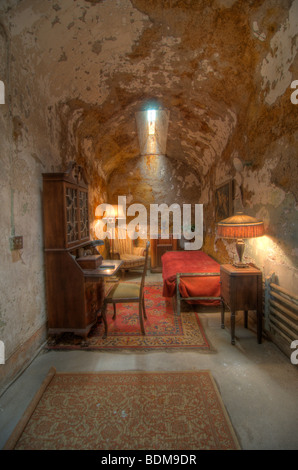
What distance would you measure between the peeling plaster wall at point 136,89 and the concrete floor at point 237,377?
16.1 inches

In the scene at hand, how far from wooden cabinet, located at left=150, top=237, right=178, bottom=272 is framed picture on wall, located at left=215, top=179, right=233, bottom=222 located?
190 cm

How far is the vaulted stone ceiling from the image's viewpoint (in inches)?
99.1

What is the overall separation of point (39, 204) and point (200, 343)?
2.67m

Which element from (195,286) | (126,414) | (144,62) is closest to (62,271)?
(126,414)

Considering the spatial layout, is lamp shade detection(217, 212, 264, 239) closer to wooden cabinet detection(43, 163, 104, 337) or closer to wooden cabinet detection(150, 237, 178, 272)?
wooden cabinet detection(43, 163, 104, 337)

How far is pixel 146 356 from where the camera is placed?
2697mm

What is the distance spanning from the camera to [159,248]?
275 inches

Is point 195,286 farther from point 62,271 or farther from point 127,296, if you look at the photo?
point 62,271

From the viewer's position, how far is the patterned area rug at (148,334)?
2932 mm

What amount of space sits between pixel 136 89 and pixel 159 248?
4163 millimetres

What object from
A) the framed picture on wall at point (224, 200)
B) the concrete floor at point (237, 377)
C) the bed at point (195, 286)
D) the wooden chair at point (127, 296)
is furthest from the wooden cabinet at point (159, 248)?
the concrete floor at point (237, 377)

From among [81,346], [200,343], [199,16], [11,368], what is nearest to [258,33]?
[199,16]

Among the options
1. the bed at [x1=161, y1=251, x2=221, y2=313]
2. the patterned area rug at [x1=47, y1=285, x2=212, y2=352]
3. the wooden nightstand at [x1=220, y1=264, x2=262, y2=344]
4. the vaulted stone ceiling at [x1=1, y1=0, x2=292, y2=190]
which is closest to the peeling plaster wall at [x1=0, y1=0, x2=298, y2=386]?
the vaulted stone ceiling at [x1=1, y1=0, x2=292, y2=190]

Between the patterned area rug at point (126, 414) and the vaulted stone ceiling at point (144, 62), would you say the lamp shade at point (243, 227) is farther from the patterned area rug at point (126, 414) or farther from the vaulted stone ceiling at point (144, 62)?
the patterned area rug at point (126, 414)
